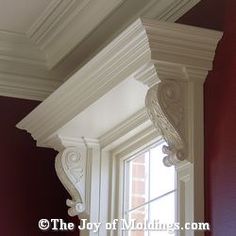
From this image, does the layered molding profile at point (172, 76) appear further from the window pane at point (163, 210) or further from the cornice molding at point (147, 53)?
the window pane at point (163, 210)

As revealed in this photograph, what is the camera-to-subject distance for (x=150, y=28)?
86.7 inches

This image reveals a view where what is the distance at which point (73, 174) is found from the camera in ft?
9.87

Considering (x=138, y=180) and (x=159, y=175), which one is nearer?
(x=159, y=175)

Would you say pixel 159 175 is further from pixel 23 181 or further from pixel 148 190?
pixel 23 181

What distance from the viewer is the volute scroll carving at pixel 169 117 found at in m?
2.22

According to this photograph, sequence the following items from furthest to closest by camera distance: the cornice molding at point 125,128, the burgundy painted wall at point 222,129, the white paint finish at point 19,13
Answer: the white paint finish at point 19,13 < the cornice molding at point 125,128 < the burgundy painted wall at point 222,129

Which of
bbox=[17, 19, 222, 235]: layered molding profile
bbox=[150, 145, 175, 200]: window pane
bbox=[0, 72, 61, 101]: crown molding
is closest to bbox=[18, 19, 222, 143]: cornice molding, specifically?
bbox=[17, 19, 222, 235]: layered molding profile

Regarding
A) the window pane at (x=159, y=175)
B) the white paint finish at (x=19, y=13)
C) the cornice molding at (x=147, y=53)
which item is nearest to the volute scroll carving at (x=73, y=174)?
the window pane at (x=159, y=175)

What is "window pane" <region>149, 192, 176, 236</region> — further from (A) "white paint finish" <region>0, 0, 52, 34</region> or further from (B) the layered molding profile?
(A) "white paint finish" <region>0, 0, 52, 34</region>

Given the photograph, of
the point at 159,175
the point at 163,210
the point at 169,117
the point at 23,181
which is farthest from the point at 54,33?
the point at 169,117

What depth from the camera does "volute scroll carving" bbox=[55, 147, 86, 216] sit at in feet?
9.75

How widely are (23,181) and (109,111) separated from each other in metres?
0.75

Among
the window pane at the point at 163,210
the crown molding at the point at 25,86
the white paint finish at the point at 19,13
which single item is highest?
the white paint finish at the point at 19,13

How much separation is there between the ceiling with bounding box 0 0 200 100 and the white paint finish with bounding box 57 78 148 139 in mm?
Result: 351
